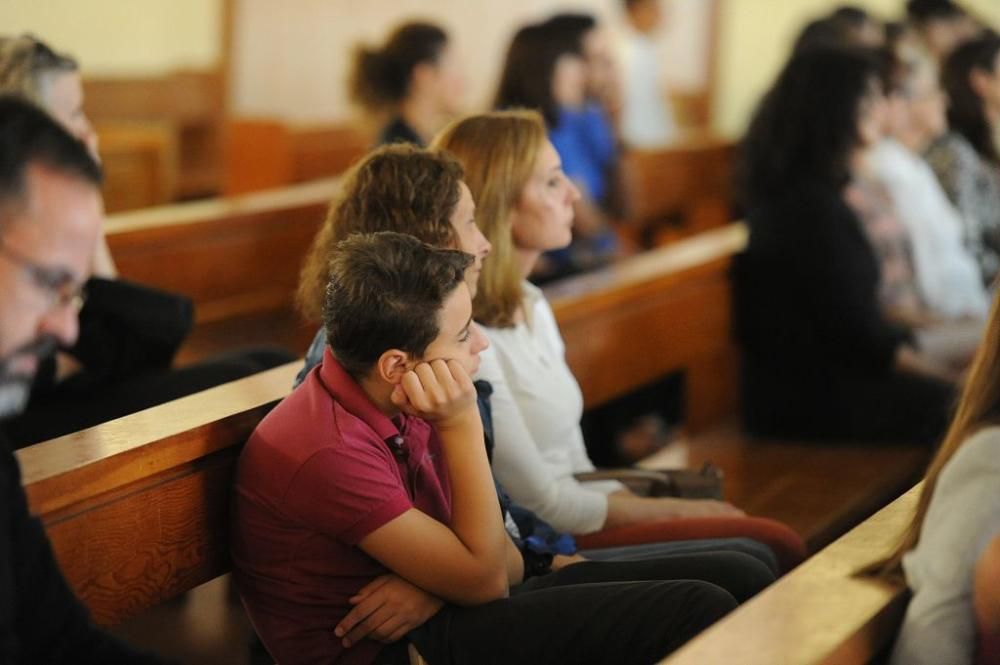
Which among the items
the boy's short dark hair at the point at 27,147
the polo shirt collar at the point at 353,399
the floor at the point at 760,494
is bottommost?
the floor at the point at 760,494

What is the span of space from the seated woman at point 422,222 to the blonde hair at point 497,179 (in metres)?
0.23

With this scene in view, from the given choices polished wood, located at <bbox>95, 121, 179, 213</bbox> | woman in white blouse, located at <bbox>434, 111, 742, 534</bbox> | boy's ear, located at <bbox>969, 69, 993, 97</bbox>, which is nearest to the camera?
woman in white blouse, located at <bbox>434, 111, 742, 534</bbox>

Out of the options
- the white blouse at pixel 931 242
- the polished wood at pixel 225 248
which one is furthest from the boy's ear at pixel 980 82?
the polished wood at pixel 225 248

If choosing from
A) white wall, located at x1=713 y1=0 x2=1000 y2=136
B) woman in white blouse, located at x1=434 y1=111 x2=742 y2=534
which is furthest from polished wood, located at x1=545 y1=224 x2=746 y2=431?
white wall, located at x1=713 y1=0 x2=1000 y2=136

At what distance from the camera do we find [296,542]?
197 centimetres

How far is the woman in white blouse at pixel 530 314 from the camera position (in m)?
2.59

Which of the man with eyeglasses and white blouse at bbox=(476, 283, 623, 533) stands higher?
the man with eyeglasses

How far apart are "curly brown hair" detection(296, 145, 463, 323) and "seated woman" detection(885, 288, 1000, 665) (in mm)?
930

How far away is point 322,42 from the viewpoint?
7.80 metres

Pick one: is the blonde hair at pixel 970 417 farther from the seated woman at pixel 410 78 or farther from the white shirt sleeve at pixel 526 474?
the seated woman at pixel 410 78

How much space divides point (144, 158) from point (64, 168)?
15.2 feet

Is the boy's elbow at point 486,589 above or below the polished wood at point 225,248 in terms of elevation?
above

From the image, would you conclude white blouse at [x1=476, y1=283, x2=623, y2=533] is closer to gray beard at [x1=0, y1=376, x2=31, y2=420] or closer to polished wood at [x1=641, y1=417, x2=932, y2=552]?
polished wood at [x1=641, y1=417, x2=932, y2=552]

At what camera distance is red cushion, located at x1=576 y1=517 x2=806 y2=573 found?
8.59 ft
